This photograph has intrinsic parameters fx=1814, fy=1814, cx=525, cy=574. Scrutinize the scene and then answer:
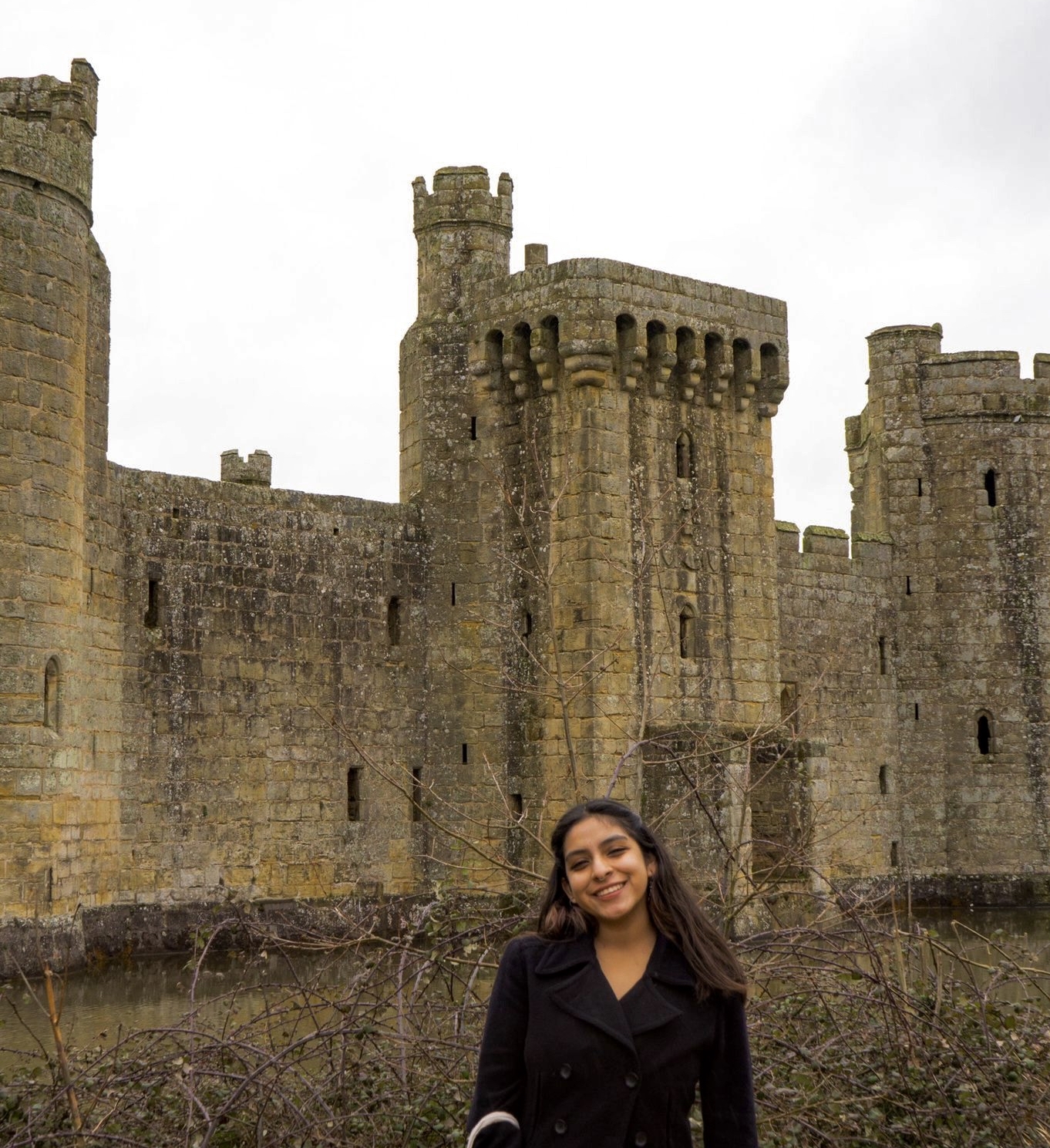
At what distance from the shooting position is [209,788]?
59.1 feet

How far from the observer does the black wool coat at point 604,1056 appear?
14.7 feet

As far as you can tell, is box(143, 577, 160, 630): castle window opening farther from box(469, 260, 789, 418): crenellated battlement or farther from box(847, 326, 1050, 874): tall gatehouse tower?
box(847, 326, 1050, 874): tall gatehouse tower

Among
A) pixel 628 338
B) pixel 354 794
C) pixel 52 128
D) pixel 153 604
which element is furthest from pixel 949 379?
pixel 52 128

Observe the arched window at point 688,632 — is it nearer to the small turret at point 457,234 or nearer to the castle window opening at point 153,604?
the small turret at point 457,234

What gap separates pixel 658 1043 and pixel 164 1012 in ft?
30.7

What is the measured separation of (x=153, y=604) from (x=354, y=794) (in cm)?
317

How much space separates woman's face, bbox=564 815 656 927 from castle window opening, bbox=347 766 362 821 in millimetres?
14689

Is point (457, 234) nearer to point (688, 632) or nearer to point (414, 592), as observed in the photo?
point (414, 592)

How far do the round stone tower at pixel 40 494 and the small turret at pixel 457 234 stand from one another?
17.2 feet

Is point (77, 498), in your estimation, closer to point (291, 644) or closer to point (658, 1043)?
point (291, 644)

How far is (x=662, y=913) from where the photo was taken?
4.73 metres

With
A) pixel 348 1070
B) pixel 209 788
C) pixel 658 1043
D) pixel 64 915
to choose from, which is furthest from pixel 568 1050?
pixel 209 788

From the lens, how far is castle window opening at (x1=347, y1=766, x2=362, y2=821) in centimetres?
1930

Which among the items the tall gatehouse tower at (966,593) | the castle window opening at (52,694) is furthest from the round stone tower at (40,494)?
the tall gatehouse tower at (966,593)
